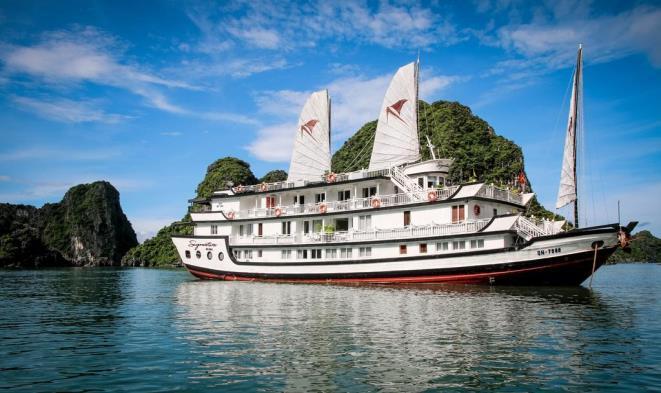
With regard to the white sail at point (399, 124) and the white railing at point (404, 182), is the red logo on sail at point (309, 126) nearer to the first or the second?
the white sail at point (399, 124)

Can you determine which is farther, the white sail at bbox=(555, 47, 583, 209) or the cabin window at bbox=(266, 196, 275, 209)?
the cabin window at bbox=(266, 196, 275, 209)

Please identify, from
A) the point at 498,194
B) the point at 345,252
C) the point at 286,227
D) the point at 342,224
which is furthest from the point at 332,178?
the point at 498,194

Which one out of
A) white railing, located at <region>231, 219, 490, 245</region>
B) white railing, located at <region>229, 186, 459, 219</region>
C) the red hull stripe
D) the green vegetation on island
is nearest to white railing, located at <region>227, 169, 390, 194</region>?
white railing, located at <region>229, 186, 459, 219</region>

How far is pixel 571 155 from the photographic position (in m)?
26.7

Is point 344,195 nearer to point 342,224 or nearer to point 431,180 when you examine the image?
point 342,224

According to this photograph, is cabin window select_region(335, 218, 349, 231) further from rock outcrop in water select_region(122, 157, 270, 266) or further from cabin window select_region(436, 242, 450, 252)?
rock outcrop in water select_region(122, 157, 270, 266)

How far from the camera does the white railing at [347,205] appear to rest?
2760 cm

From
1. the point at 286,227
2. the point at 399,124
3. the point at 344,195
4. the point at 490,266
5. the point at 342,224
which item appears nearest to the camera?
the point at 490,266

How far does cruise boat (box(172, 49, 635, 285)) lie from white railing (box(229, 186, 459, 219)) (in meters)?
0.07

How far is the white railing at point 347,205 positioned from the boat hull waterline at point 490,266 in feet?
9.43

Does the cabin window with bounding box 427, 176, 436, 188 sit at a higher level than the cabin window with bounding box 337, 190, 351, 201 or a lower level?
higher

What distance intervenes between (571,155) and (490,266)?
7.90m

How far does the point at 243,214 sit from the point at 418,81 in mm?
15665

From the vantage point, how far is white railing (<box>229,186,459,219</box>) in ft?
90.6
